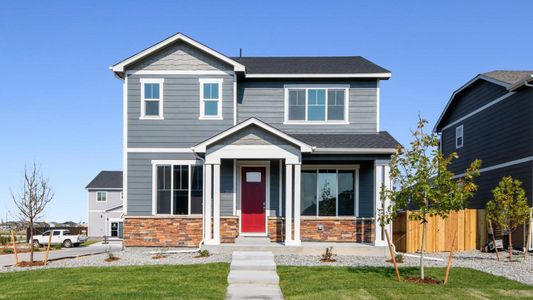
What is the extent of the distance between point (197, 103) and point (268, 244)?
18.0 feet

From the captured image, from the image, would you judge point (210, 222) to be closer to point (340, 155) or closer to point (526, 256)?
point (340, 155)

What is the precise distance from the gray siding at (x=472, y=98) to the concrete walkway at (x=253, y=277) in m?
12.9

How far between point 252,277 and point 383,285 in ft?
9.89

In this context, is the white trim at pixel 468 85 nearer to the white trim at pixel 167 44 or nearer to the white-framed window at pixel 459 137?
the white-framed window at pixel 459 137

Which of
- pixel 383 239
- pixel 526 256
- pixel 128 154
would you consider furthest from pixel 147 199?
pixel 526 256

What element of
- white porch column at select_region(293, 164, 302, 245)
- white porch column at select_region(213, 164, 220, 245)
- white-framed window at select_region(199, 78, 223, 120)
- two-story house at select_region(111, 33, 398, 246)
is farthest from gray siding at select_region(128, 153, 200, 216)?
white porch column at select_region(293, 164, 302, 245)

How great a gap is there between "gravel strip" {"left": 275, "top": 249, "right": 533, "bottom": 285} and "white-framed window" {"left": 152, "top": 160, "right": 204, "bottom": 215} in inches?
164

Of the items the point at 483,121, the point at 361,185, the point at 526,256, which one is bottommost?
the point at 526,256

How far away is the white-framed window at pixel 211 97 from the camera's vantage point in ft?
57.0

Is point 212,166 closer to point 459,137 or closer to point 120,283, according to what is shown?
point 120,283

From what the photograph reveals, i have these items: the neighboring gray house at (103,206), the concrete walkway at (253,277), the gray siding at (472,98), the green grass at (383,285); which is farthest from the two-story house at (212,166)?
the neighboring gray house at (103,206)

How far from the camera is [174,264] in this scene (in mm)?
13523

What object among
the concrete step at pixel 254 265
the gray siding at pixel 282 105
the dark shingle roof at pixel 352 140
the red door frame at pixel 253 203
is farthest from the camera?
the gray siding at pixel 282 105

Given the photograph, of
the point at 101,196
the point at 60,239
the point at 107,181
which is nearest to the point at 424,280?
the point at 60,239
